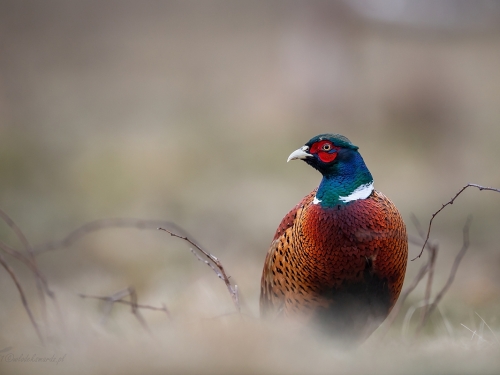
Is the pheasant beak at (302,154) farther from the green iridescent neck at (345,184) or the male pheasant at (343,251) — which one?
the green iridescent neck at (345,184)

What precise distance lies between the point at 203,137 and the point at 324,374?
10883 mm

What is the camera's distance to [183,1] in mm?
18219

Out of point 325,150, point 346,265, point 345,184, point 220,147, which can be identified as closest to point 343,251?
point 346,265

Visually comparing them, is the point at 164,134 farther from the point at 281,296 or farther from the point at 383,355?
the point at 383,355

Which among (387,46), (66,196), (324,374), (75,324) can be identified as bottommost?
(66,196)

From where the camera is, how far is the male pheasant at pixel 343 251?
9.45 ft

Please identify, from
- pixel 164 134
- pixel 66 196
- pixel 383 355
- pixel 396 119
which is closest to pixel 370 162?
pixel 396 119

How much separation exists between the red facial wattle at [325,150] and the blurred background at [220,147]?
1044 millimetres

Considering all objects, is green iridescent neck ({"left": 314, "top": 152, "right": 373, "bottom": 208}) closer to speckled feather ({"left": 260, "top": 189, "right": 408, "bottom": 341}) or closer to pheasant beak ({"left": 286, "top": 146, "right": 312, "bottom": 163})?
speckled feather ({"left": 260, "top": 189, "right": 408, "bottom": 341})

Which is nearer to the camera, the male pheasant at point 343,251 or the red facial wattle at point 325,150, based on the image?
the male pheasant at point 343,251

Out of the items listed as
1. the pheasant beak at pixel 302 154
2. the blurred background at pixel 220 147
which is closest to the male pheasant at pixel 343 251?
the pheasant beak at pixel 302 154

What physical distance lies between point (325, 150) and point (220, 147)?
910cm

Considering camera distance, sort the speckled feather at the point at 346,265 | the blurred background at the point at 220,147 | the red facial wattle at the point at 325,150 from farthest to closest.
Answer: the red facial wattle at the point at 325,150 < the speckled feather at the point at 346,265 < the blurred background at the point at 220,147

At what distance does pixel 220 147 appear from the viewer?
39.4 feet
